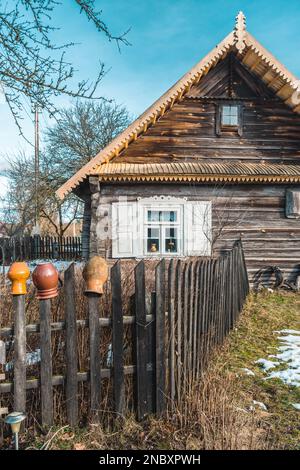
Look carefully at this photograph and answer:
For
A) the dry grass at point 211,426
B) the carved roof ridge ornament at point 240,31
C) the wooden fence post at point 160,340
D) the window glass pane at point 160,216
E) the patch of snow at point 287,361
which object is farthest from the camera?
the window glass pane at point 160,216

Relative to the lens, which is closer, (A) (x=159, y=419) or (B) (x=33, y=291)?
(A) (x=159, y=419)

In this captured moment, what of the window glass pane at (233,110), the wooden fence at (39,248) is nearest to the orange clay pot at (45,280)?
the window glass pane at (233,110)

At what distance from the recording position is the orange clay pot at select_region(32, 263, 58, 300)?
9.56 ft

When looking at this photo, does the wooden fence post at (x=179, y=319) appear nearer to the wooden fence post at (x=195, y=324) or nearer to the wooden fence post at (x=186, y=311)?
the wooden fence post at (x=186, y=311)

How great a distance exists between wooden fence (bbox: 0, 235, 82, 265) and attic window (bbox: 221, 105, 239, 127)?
48.9 ft

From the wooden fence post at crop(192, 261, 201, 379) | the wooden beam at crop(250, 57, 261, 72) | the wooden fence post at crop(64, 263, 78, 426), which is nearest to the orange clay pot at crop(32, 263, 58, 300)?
the wooden fence post at crop(64, 263, 78, 426)

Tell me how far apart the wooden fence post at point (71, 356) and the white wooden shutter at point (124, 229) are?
685 centimetres

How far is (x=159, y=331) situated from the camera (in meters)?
3.30

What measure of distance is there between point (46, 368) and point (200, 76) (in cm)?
943

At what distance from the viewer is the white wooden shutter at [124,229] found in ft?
32.5
